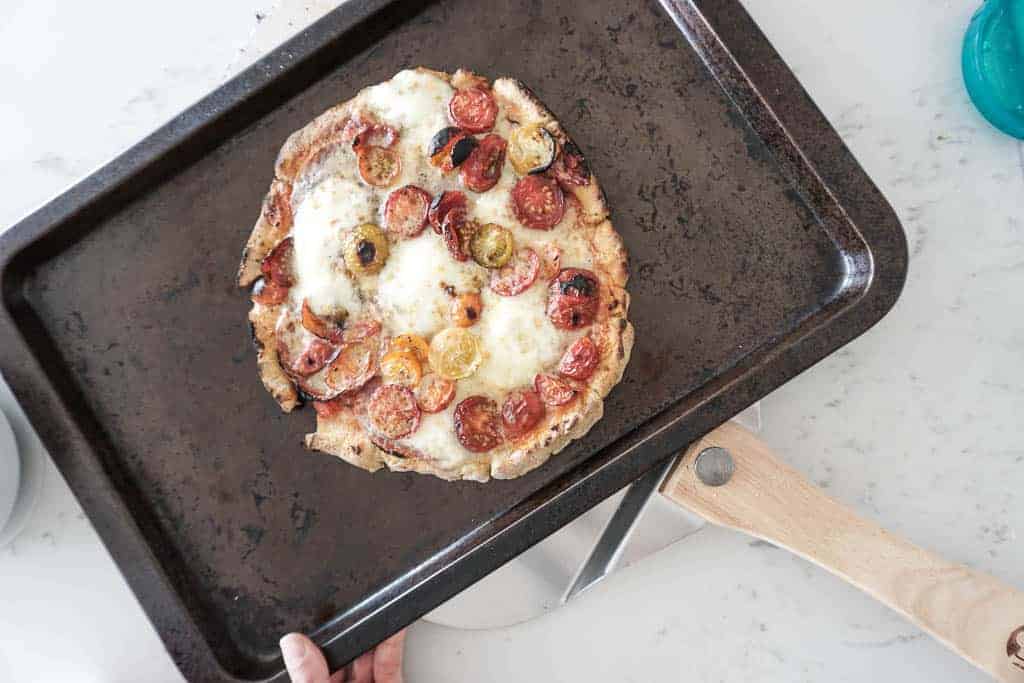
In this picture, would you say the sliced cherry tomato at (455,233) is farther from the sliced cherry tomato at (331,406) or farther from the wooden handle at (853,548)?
the wooden handle at (853,548)

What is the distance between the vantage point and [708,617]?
2.49m

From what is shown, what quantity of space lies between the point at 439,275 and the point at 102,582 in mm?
1445

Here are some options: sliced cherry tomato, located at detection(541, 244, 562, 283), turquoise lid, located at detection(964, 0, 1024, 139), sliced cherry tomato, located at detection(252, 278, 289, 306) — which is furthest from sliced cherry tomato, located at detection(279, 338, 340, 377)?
turquoise lid, located at detection(964, 0, 1024, 139)

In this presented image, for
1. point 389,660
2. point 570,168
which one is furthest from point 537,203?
point 389,660

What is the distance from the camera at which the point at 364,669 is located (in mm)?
2463

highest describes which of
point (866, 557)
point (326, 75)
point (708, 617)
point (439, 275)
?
point (326, 75)

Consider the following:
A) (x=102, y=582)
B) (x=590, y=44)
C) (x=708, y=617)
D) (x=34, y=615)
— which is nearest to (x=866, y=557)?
(x=708, y=617)

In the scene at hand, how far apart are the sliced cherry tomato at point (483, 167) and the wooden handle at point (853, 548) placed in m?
0.91

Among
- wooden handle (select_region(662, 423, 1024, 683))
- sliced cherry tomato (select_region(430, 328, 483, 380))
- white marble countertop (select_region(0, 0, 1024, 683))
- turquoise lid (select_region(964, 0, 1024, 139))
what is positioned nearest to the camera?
sliced cherry tomato (select_region(430, 328, 483, 380))

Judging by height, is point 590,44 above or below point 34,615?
above

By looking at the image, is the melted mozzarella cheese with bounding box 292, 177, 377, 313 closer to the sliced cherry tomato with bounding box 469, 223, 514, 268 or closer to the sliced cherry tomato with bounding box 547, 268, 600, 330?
the sliced cherry tomato with bounding box 469, 223, 514, 268

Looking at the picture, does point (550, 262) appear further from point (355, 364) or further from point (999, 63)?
point (999, 63)

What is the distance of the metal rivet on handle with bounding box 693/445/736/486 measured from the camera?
2188 mm

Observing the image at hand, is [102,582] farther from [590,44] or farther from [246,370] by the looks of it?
[590,44]
